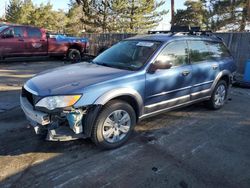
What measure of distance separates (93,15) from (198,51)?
80.0 feet

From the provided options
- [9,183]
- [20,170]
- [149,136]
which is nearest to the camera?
[9,183]

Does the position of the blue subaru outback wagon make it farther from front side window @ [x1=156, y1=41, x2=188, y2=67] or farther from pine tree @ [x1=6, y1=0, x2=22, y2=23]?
pine tree @ [x1=6, y1=0, x2=22, y2=23]

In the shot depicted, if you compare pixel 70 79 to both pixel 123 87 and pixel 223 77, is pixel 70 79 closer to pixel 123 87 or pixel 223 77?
pixel 123 87

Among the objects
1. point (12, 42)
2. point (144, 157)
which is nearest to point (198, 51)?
point (144, 157)

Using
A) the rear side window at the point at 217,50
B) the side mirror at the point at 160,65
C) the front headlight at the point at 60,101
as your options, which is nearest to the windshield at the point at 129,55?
the side mirror at the point at 160,65

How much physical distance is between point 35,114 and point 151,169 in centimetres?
164

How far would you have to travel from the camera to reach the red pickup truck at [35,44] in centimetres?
1235

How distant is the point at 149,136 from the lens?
4523 millimetres

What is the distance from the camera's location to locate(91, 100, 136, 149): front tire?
3.81 meters

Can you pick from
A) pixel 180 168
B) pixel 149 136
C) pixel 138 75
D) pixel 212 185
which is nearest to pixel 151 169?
pixel 180 168

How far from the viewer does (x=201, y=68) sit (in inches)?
208

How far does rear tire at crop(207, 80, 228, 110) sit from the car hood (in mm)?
2446

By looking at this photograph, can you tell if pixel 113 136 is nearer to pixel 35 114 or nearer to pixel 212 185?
pixel 35 114

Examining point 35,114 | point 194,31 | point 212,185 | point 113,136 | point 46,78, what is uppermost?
point 194,31
